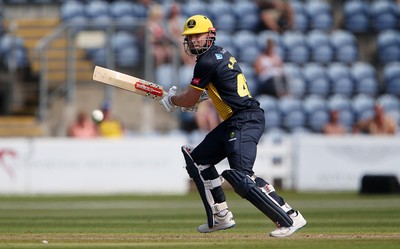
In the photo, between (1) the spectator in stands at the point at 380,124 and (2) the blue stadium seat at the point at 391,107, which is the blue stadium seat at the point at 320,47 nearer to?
(2) the blue stadium seat at the point at 391,107

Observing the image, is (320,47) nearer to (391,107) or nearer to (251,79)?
(391,107)

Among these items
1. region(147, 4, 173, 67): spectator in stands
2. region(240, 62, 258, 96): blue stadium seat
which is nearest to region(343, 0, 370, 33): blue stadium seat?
region(240, 62, 258, 96): blue stadium seat

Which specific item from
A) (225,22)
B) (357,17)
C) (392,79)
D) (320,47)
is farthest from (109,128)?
(357,17)

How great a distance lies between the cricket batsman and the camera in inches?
338

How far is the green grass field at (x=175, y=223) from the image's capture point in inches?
322

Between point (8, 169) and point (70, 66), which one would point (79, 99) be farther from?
point (8, 169)

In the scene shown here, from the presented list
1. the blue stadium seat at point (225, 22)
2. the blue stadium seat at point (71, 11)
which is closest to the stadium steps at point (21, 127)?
the blue stadium seat at point (71, 11)

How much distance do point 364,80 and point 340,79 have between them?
54 centimetres

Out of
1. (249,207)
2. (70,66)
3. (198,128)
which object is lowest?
(249,207)

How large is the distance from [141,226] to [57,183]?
7.29m

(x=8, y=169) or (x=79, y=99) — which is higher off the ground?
(x=79, y=99)

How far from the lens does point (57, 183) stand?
17484 millimetres

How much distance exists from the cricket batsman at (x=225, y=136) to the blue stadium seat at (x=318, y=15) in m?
13.7

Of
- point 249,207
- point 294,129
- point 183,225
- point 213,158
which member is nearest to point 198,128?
point 294,129
